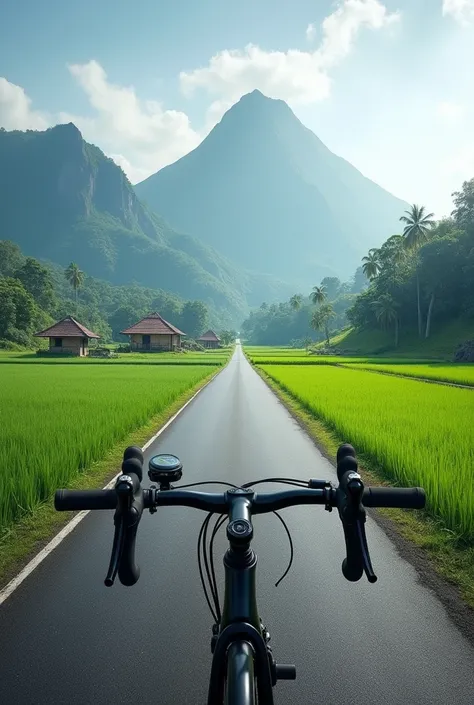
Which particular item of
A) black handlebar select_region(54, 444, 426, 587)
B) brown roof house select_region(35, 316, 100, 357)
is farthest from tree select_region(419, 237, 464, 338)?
black handlebar select_region(54, 444, 426, 587)

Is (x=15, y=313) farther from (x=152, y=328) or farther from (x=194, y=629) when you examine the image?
(x=194, y=629)

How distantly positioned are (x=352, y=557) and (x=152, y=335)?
71.7 m

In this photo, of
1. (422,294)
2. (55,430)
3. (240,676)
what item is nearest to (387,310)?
(422,294)

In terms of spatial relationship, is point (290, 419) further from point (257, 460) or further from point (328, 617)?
point (328, 617)

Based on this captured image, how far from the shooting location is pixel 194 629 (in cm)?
317

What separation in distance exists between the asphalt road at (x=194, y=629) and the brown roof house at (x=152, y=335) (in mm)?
67217

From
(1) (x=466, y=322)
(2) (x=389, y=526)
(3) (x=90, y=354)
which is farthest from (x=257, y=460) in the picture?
(1) (x=466, y=322)

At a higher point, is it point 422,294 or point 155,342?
point 422,294

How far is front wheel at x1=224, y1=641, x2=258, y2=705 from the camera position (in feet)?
4.13

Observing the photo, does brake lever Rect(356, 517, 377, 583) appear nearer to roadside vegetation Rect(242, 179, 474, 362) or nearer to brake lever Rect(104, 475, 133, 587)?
brake lever Rect(104, 475, 133, 587)

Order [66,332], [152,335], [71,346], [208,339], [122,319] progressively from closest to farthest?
1. [66,332]
2. [71,346]
3. [152,335]
4. [208,339]
5. [122,319]

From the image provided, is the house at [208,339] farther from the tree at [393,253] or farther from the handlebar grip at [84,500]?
the handlebar grip at [84,500]

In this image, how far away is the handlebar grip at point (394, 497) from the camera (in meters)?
1.77

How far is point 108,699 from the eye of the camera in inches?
99.0
